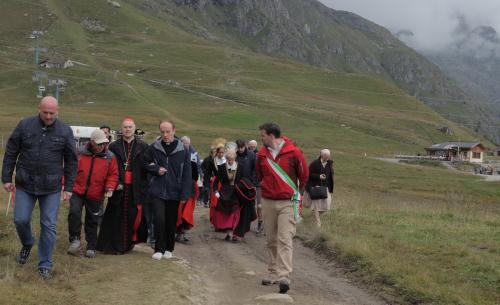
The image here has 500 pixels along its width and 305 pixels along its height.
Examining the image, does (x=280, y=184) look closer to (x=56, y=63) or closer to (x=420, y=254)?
(x=420, y=254)

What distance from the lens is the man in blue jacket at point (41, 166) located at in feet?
27.4

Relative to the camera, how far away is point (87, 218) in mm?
10914

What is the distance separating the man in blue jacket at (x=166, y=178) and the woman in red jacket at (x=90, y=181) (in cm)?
70

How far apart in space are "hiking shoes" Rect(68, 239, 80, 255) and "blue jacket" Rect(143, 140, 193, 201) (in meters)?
1.56

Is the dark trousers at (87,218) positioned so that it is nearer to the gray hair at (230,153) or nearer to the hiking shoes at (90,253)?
the hiking shoes at (90,253)

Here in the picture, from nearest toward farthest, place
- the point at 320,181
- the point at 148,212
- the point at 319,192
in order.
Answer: the point at 148,212 → the point at 319,192 → the point at 320,181

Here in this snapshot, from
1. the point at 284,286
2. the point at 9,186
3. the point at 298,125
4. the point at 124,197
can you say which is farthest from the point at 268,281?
the point at 298,125

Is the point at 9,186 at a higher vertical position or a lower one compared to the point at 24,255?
higher

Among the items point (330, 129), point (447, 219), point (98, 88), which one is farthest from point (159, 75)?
point (447, 219)

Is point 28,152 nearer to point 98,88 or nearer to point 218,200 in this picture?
point 218,200

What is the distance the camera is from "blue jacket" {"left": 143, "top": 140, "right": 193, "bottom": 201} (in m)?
10.8

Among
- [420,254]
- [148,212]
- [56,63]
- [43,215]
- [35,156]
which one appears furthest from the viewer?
[56,63]

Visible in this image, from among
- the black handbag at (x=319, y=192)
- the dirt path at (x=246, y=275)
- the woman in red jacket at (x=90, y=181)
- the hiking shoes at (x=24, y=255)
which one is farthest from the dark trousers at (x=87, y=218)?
the black handbag at (x=319, y=192)

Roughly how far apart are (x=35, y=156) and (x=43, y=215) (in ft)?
2.95
